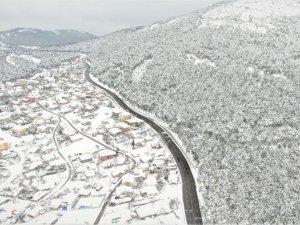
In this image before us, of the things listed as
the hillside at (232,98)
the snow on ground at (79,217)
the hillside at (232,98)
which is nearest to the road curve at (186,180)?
the hillside at (232,98)

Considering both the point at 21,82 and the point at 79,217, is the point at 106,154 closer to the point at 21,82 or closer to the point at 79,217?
the point at 79,217

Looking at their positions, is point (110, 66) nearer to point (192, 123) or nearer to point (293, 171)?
point (192, 123)

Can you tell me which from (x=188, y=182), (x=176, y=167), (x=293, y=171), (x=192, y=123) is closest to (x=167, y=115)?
(x=192, y=123)

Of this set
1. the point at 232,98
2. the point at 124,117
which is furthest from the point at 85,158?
the point at 232,98

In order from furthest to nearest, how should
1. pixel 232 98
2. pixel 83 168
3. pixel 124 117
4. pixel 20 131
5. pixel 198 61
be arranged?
pixel 198 61 < pixel 124 117 < pixel 232 98 < pixel 20 131 < pixel 83 168

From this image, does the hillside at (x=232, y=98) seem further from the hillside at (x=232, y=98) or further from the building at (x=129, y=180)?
the building at (x=129, y=180)
